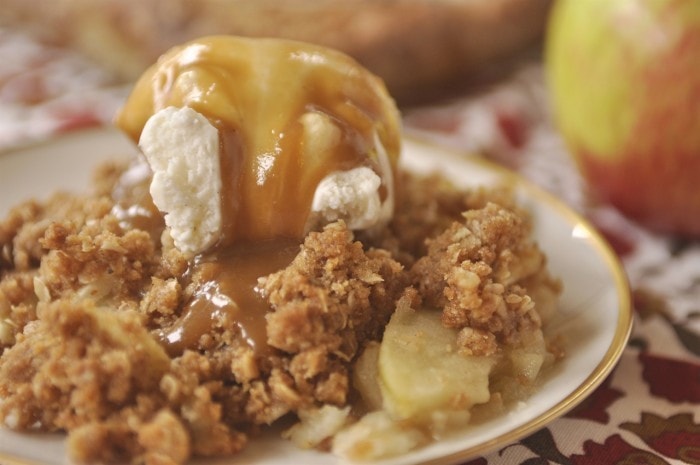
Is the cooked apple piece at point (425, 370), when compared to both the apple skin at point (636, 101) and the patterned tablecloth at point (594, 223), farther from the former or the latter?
the apple skin at point (636, 101)

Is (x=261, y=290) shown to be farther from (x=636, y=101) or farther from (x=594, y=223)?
(x=594, y=223)

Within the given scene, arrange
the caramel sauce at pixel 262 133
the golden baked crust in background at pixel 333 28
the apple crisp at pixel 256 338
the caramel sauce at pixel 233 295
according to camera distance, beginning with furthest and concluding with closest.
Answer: the golden baked crust in background at pixel 333 28 < the caramel sauce at pixel 262 133 < the caramel sauce at pixel 233 295 < the apple crisp at pixel 256 338

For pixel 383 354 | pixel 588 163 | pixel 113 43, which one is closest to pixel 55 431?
pixel 383 354

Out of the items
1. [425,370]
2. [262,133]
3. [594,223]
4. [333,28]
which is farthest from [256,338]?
[333,28]

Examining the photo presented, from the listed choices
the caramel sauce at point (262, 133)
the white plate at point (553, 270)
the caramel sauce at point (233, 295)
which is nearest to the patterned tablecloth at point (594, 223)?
the white plate at point (553, 270)

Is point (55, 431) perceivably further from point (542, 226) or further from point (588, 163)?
point (588, 163)

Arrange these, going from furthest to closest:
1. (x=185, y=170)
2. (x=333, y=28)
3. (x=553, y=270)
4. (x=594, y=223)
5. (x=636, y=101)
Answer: (x=333, y=28) → (x=594, y=223) → (x=636, y=101) → (x=553, y=270) → (x=185, y=170)
